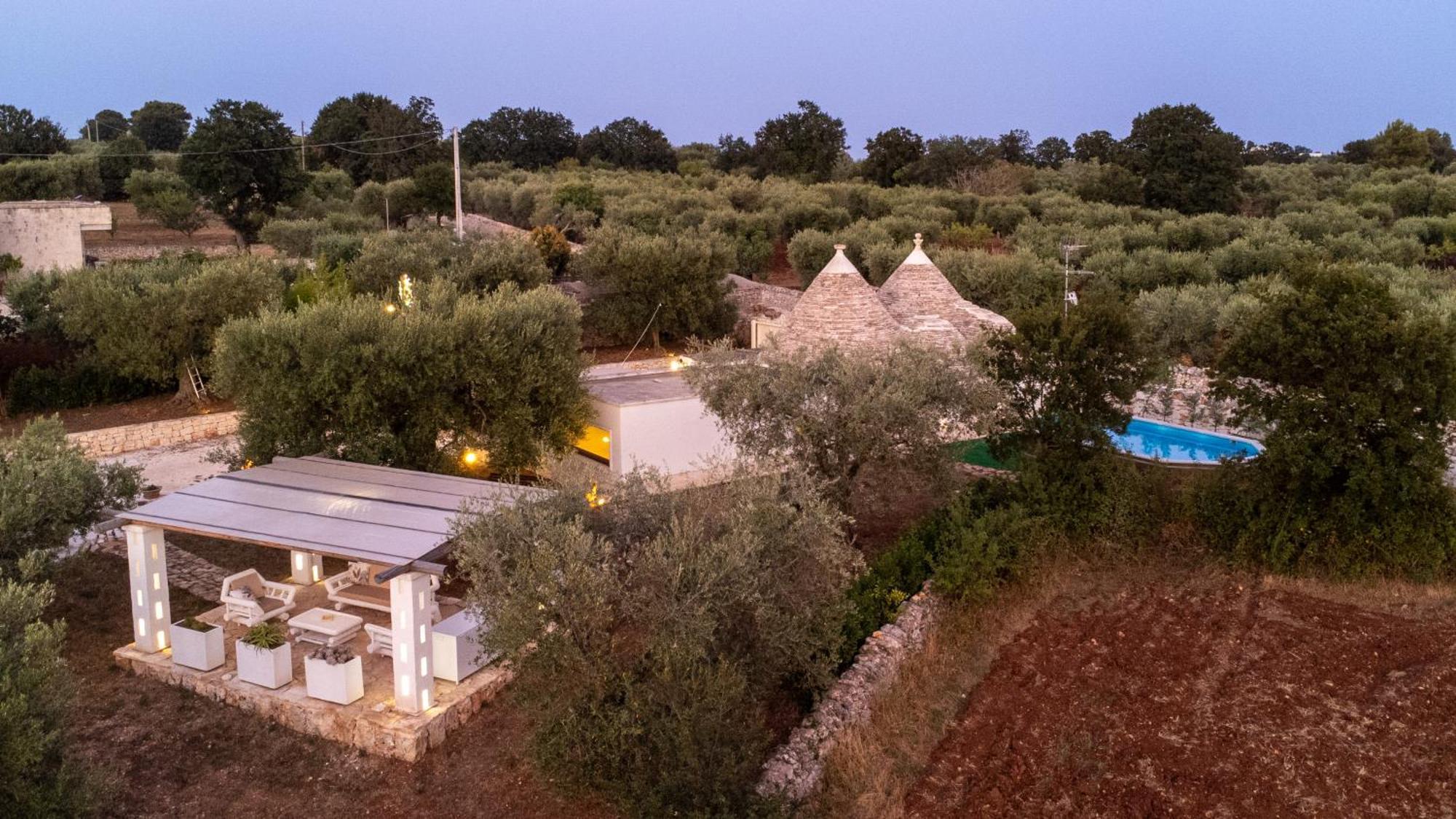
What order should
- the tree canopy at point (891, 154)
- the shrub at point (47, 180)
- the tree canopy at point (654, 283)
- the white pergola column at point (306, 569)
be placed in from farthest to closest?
the tree canopy at point (891, 154)
the shrub at point (47, 180)
the tree canopy at point (654, 283)
the white pergola column at point (306, 569)

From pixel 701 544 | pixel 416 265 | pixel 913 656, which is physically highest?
pixel 416 265

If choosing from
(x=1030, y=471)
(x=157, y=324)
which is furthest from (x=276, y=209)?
(x=1030, y=471)

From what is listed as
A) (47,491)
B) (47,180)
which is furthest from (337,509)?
(47,180)

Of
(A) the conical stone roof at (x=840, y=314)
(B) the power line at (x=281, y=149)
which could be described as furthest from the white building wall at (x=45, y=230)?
(A) the conical stone roof at (x=840, y=314)

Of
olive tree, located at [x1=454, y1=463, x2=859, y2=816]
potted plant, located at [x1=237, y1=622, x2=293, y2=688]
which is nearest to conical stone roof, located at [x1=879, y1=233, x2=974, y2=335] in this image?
olive tree, located at [x1=454, y1=463, x2=859, y2=816]

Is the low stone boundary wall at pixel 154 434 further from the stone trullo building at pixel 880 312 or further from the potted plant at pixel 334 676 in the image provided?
the stone trullo building at pixel 880 312

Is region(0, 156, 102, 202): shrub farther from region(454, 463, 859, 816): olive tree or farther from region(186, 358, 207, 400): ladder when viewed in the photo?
region(454, 463, 859, 816): olive tree

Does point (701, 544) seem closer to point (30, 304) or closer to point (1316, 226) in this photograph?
point (30, 304)
